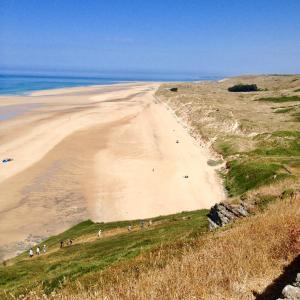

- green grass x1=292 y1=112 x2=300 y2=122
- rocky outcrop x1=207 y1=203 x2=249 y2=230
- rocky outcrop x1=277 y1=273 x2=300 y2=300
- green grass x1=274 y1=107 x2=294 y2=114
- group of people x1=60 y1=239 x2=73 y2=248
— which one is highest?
rocky outcrop x1=277 y1=273 x2=300 y2=300

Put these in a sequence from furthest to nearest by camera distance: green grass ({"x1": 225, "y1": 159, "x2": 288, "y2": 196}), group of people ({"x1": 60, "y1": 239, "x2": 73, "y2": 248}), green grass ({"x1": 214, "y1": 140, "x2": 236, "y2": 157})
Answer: green grass ({"x1": 214, "y1": 140, "x2": 236, "y2": 157}), green grass ({"x1": 225, "y1": 159, "x2": 288, "y2": 196}), group of people ({"x1": 60, "y1": 239, "x2": 73, "y2": 248})

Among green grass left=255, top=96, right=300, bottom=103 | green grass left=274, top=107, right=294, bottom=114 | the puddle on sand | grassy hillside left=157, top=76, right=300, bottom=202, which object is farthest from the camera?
green grass left=255, top=96, right=300, bottom=103

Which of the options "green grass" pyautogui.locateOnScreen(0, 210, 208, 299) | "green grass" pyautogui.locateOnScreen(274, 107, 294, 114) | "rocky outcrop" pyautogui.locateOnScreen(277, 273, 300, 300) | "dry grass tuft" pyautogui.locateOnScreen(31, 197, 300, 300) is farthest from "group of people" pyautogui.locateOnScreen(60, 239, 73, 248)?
"green grass" pyautogui.locateOnScreen(274, 107, 294, 114)

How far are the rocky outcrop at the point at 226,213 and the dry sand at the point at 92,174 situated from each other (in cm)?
1748

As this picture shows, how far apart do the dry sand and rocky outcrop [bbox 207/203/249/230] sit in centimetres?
1748

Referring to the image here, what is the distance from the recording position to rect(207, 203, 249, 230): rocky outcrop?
56.1 ft

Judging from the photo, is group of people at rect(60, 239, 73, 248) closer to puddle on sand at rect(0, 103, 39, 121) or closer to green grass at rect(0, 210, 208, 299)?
green grass at rect(0, 210, 208, 299)

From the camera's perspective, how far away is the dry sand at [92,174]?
125ft

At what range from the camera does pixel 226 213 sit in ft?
58.3

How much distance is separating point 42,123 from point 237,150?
153ft

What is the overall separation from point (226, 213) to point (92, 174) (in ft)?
115

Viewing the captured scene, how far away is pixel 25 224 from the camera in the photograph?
3566 centimetres

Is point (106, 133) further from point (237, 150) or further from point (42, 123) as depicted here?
point (237, 150)

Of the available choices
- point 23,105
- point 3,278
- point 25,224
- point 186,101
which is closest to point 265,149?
point 25,224
